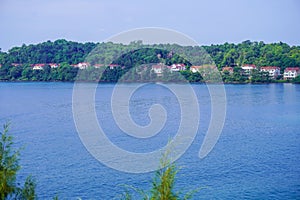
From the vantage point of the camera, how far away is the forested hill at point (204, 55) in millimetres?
36125

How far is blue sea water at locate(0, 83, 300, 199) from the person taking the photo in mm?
8258

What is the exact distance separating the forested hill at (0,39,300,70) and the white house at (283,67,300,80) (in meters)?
0.74

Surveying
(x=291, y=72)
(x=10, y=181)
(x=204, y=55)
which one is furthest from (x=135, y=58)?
(x=10, y=181)

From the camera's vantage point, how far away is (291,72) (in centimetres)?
3541

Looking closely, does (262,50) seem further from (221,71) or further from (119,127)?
(119,127)

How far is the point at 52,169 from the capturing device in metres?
9.22

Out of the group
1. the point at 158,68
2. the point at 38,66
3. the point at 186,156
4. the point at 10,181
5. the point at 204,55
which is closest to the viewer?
the point at 10,181

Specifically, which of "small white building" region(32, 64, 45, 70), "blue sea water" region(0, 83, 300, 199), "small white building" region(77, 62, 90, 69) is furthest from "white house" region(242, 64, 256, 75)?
"blue sea water" region(0, 83, 300, 199)

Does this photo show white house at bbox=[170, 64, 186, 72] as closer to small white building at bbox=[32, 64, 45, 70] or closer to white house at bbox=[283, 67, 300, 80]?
white house at bbox=[283, 67, 300, 80]

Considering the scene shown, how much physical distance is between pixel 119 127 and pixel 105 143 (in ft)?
8.07

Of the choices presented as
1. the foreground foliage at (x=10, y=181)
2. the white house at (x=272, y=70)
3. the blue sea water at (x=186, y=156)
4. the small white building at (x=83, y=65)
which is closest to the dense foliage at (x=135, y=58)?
the small white building at (x=83, y=65)

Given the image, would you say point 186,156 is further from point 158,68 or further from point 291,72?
point 291,72

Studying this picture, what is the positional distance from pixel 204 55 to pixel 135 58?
6052 millimetres

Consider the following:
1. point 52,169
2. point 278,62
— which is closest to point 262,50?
point 278,62
